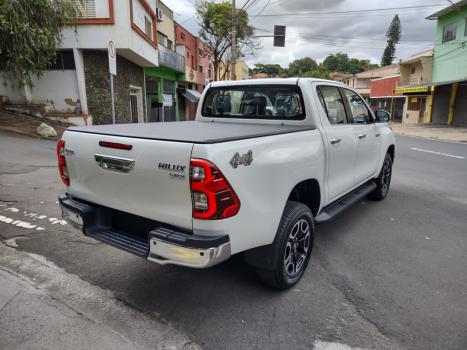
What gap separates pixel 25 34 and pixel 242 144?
A: 11602 mm

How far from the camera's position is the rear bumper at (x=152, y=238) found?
8.00ft

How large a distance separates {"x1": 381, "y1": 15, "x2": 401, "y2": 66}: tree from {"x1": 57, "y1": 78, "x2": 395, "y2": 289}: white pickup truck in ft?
277

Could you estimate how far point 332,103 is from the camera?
4.30 m

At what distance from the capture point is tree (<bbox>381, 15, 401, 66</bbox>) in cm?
7725

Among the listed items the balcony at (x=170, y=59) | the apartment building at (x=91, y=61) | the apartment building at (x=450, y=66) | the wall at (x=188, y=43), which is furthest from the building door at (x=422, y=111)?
the apartment building at (x=91, y=61)

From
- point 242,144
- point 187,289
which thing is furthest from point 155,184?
point 187,289

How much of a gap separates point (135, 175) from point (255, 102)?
7.06ft

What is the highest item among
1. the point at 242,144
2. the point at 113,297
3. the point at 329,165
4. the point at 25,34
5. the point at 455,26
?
the point at 455,26

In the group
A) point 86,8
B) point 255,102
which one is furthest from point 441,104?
point 255,102

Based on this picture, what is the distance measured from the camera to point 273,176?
2.82 m

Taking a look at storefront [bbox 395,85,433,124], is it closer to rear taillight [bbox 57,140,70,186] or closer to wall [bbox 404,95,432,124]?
wall [bbox 404,95,432,124]

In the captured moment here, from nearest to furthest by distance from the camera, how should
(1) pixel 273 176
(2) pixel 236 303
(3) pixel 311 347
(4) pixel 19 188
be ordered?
(3) pixel 311 347
(1) pixel 273 176
(2) pixel 236 303
(4) pixel 19 188

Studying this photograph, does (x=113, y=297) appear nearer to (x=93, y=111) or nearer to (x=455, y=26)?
(x=93, y=111)

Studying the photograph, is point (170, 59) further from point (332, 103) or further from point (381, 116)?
point (332, 103)
